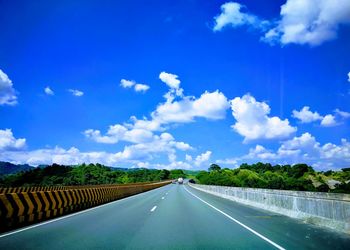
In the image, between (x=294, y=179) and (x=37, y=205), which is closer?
(x=37, y=205)

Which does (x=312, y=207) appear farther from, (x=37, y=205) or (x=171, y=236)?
(x=37, y=205)

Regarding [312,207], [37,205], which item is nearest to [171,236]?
[312,207]

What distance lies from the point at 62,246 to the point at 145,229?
3825mm

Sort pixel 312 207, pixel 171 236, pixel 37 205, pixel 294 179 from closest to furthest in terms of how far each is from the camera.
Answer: pixel 171 236, pixel 312 207, pixel 37 205, pixel 294 179

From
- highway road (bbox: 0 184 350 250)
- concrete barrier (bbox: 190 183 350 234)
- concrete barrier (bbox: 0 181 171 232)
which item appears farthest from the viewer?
concrete barrier (bbox: 0 181 171 232)

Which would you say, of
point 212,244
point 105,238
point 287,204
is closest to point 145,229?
point 105,238

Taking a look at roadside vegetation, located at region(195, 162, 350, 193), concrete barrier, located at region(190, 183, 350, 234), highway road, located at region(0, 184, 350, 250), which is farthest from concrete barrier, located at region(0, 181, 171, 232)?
roadside vegetation, located at region(195, 162, 350, 193)

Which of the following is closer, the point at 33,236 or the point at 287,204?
the point at 33,236

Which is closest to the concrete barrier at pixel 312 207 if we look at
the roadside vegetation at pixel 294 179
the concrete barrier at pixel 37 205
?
the concrete barrier at pixel 37 205

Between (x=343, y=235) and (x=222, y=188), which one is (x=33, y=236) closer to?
(x=343, y=235)

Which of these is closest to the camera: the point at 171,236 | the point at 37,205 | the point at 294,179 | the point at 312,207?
the point at 171,236

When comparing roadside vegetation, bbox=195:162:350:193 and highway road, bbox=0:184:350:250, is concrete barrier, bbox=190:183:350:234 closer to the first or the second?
highway road, bbox=0:184:350:250

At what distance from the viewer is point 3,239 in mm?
10242

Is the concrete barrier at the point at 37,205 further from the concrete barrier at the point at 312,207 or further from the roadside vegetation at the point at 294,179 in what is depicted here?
the roadside vegetation at the point at 294,179
